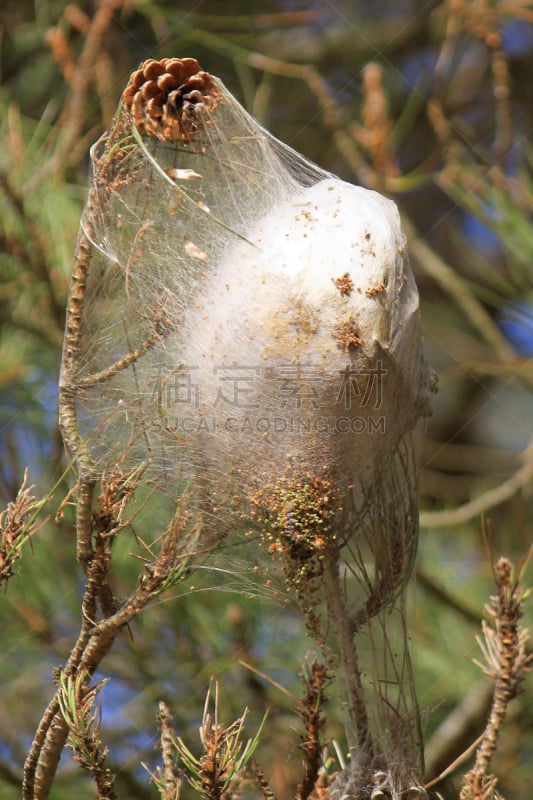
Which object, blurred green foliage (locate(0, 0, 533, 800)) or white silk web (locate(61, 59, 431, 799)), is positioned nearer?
white silk web (locate(61, 59, 431, 799))

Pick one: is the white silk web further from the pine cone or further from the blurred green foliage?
the blurred green foliage

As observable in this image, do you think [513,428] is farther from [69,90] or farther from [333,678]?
[333,678]

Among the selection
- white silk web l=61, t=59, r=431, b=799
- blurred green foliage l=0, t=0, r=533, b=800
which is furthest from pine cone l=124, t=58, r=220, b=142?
blurred green foliage l=0, t=0, r=533, b=800

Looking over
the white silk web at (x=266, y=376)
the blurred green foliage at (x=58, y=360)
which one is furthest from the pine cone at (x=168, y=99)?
the blurred green foliage at (x=58, y=360)

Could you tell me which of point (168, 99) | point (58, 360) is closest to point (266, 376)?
point (168, 99)

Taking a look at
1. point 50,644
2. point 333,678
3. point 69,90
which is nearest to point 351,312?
point 333,678

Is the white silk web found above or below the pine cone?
below

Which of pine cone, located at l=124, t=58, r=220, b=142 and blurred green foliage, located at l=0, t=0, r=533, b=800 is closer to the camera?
pine cone, located at l=124, t=58, r=220, b=142

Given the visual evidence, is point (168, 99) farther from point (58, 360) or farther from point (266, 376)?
point (58, 360)
